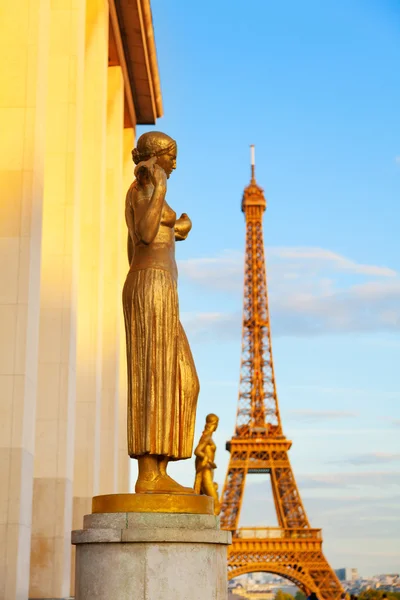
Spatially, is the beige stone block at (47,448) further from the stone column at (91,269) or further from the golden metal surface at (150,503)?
the golden metal surface at (150,503)

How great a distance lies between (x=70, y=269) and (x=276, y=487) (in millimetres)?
57205

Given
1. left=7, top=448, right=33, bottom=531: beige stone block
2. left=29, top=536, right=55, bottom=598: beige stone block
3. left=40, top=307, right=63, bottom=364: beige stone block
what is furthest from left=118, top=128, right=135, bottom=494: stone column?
left=7, top=448, right=33, bottom=531: beige stone block

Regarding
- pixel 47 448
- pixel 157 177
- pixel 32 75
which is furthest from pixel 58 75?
pixel 157 177

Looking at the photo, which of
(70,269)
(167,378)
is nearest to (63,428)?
(70,269)

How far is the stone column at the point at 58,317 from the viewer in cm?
1684

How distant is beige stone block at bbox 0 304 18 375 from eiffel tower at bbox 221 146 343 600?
5438cm

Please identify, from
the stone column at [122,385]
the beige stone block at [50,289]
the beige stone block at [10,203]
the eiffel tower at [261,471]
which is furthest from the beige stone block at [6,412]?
the eiffel tower at [261,471]

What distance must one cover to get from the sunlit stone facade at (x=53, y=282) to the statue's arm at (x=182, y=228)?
4641mm

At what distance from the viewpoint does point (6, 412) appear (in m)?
13.6

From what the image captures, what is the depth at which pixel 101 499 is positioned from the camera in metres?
8.70

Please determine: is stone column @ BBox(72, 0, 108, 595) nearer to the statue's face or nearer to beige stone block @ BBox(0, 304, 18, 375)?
beige stone block @ BBox(0, 304, 18, 375)

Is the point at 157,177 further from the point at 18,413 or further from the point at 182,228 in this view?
the point at 18,413

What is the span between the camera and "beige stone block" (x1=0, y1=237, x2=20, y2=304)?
14.1 meters

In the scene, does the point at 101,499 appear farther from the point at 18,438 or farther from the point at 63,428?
the point at 63,428
